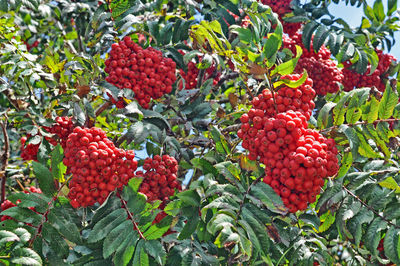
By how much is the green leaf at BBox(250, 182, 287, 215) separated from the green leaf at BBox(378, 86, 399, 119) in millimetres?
876

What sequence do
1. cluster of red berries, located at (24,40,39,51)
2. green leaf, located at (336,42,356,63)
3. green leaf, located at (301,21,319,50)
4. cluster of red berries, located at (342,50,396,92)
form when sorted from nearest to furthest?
green leaf, located at (336,42,356,63)
green leaf, located at (301,21,319,50)
cluster of red berries, located at (342,50,396,92)
cluster of red berries, located at (24,40,39,51)

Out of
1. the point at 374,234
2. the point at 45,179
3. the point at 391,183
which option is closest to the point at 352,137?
the point at 391,183

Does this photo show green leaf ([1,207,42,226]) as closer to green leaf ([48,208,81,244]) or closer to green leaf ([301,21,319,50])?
green leaf ([48,208,81,244])

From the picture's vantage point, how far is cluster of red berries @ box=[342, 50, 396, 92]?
4.52m

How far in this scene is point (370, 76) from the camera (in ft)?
14.8

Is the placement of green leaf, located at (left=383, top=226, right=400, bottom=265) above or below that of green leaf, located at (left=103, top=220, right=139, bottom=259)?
above

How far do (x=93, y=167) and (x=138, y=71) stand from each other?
0.84 meters

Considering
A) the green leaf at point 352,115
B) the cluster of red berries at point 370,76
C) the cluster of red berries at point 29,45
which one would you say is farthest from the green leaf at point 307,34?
the cluster of red berries at point 29,45

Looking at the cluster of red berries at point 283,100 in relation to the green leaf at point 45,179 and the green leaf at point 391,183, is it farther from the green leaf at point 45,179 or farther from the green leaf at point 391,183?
the green leaf at point 45,179

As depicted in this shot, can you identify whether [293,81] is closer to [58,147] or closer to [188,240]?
[188,240]

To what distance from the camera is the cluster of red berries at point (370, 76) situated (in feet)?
14.8

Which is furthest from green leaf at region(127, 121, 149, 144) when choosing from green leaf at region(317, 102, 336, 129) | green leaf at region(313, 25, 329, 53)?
green leaf at region(313, 25, 329, 53)

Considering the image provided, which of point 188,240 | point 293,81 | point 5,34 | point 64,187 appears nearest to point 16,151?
point 5,34

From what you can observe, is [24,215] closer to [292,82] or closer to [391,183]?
[292,82]
